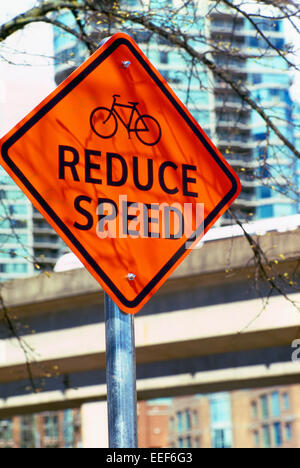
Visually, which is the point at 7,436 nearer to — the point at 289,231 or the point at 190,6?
the point at 289,231

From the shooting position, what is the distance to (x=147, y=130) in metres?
2.58

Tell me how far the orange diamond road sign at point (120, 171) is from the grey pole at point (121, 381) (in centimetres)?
8

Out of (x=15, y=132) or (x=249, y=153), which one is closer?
(x=15, y=132)

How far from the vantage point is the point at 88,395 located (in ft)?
81.6

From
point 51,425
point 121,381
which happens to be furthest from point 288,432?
point 121,381

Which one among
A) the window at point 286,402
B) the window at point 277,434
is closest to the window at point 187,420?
the window at point 277,434

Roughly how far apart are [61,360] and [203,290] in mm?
4940

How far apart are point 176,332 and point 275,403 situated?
432 feet

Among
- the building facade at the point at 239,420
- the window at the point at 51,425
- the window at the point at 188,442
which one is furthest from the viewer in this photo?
the window at the point at 188,442

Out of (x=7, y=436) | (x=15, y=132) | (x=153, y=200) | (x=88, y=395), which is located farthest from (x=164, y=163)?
(x=7, y=436)

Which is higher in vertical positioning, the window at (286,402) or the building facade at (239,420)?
the window at (286,402)

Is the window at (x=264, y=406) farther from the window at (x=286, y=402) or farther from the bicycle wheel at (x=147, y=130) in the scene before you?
the bicycle wheel at (x=147, y=130)

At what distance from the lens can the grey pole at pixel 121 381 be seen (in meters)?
2.10

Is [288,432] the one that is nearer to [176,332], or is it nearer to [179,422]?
[179,422]
